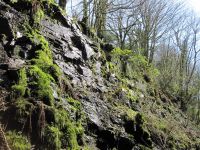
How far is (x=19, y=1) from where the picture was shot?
8664 mm

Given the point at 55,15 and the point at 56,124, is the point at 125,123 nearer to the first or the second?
the point at 56,124

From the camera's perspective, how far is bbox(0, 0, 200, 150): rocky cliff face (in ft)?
20.3

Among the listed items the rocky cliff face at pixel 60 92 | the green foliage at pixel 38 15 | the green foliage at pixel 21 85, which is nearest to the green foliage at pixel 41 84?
the rocky cliff face at pixel 60 92

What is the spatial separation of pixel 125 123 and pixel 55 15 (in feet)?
11.9

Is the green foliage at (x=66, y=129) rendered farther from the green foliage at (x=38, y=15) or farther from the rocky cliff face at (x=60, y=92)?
the green foliage at (x=38, y=15)

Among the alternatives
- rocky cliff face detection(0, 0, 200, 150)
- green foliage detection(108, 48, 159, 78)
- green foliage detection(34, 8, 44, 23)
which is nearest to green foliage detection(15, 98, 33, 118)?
rocky cliff face detection(0, 0, 200, 150)

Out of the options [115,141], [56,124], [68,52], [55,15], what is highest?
[55,15]

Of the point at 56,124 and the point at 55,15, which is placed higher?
the point at 55,15

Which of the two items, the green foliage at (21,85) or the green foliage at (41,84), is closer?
the green foliage at (21,85)

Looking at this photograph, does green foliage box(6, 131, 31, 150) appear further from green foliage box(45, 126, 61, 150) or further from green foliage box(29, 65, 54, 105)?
green foliage box(29, 65, 54, 105)

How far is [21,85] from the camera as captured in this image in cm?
653

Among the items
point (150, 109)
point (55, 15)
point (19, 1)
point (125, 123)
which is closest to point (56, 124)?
point (125, 123)

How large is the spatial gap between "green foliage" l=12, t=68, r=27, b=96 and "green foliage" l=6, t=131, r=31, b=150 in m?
0.87

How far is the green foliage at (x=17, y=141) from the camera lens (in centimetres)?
559
